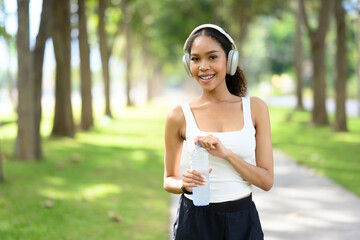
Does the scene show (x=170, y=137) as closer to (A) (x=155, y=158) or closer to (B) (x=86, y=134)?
(A) (x=155, y=158)

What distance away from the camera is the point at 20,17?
9211mm

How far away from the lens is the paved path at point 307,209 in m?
5.43

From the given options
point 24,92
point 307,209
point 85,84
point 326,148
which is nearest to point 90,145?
point 24,92

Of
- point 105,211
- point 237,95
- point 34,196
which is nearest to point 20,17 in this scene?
point 34,196

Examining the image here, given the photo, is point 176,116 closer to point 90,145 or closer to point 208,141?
point 208,141

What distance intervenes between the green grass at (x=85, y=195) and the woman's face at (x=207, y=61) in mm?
3237

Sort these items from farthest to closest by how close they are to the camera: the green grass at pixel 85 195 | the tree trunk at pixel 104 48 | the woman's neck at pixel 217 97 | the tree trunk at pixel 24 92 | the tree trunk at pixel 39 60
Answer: the tree trunk at pixel 104 48, the tree trunk at pixel 39 60, the tree trunk at pixel 24 92, the green grass at pixel 85 195, the woman's neck at pixel 217 97

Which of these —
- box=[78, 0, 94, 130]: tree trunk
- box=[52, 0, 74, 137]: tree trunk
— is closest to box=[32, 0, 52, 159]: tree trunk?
box=[52, 0, 74, 137]: tree trunk

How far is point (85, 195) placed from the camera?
7289 millimetres

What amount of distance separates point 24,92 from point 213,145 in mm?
7933

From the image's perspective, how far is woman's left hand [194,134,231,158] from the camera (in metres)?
2.22

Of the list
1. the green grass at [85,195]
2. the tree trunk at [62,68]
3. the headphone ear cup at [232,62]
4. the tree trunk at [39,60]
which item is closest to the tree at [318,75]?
the green grass at [85,195]

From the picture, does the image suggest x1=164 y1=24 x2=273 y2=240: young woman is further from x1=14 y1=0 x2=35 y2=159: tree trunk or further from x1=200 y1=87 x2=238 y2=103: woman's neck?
x1=14 y1=0 x2=35 y2=159: tree trunk

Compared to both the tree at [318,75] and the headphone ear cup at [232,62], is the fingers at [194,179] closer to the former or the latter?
the headphone ear cup at [232,62]
